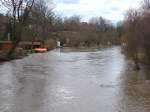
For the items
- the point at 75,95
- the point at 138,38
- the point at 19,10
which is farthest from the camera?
the point at 19,10

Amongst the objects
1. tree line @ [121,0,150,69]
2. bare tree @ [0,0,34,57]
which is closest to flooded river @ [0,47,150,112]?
tree line @ [121,0,150,69]

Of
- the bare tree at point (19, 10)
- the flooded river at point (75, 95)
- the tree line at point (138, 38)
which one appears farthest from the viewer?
the bare tree at point (19, 10)

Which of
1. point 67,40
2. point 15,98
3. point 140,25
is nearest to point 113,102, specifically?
point 15,98

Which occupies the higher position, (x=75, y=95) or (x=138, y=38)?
(x=138, y=38)

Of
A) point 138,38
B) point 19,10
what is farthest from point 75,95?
point 19,10

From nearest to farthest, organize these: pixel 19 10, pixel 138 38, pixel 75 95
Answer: pixel 75 95 < pixel 138 38 < pixel 19 10

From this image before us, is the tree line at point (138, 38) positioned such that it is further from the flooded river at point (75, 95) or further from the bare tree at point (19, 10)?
the bare tree at point (19, 10)

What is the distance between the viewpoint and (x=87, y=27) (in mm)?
147125

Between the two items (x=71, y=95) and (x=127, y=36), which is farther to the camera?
(x=127, y=36)

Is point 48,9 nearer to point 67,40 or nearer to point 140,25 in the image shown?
point 67,40

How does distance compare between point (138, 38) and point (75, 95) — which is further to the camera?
point (138, 38)

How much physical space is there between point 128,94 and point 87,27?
12822cm

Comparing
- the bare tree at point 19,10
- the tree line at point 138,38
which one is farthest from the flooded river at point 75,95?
the bare tree at point 19,10

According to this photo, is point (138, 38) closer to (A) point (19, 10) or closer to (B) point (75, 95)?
(B) point (75, 95)
